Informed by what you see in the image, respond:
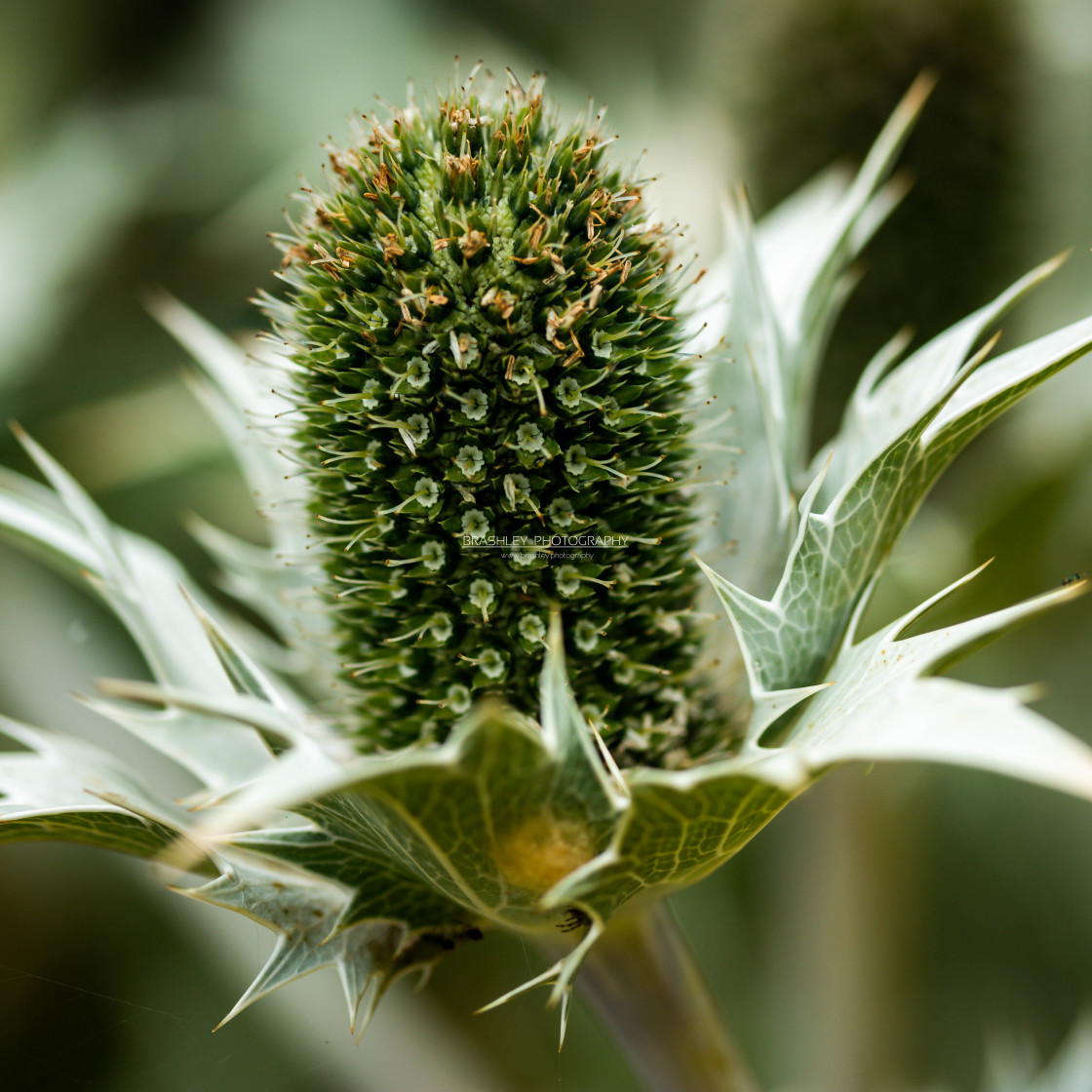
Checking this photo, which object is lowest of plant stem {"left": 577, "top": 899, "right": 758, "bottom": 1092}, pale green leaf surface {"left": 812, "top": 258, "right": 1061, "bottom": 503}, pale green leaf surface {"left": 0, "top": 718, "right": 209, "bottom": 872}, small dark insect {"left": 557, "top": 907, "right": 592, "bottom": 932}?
plant stem {"left": 577, "top": 899, "right": 758, "bottom": 1092}

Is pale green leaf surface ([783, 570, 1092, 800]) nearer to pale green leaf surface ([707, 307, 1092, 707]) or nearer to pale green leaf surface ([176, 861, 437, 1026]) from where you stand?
pale green leaf surface ([707, 307, 1092, 707])

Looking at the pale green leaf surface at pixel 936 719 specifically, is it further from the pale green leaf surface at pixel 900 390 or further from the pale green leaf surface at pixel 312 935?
the pale green leaf surface at pixel 312 935

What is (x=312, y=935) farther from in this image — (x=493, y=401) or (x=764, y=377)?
(x=764, y=377)

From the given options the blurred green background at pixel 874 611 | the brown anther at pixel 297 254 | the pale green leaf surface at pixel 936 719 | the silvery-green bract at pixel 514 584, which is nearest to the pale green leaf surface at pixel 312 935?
the silvery-green bract at pixel 514 584

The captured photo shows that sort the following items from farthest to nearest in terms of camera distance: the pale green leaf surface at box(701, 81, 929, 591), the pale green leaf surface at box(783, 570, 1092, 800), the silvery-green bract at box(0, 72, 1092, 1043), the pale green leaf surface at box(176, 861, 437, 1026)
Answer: the pale green leaf surface at box(701, 81, 929, 591), the pale green leaf surface at box(176, 861, 437, 1026), the silvery-green bract at box(0, 72, 1092, 1043), the pale green leaf surface at box(783, 570, 1092, 800)

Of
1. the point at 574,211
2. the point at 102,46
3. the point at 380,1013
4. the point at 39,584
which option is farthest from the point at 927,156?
the point at 102,46

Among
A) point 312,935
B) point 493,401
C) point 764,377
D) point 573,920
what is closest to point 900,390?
point 764,377

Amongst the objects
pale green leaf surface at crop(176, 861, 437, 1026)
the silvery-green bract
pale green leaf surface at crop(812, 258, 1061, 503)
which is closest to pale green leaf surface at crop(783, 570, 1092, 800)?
the silvery-green bract
